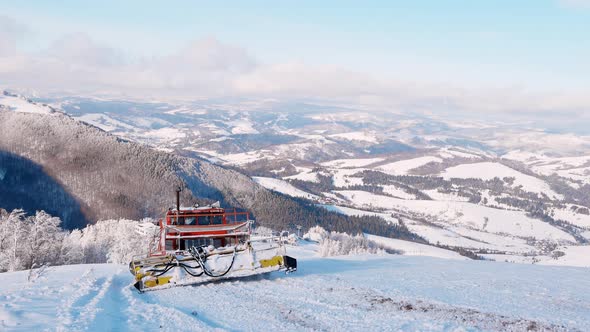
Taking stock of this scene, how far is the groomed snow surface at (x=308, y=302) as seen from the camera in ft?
50.8

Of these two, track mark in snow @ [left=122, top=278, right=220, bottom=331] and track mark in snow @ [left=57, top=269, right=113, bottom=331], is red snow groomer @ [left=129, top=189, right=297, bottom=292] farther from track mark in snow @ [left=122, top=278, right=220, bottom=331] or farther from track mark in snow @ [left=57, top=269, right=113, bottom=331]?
track mark in snow @ [left=57, top=269, right=113, bottom=331]

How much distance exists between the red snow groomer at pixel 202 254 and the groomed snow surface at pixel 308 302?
1.89ft

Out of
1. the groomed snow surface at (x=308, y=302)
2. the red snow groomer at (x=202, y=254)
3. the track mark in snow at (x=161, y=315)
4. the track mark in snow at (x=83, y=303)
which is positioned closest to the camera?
the track mark in snow at (x=83, y=303)

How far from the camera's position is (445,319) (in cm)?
1636

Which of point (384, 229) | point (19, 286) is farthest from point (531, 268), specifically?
point (384, 229)

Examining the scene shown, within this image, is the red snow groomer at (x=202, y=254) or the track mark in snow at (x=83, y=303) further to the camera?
the red snow groomer at (x=202, y=254)

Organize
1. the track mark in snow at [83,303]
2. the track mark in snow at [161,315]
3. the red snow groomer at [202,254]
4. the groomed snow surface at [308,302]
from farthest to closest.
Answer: the red snow groomer at [202,254]
the groomed snow surface at [308,302]
the track mark in snow at [161,315]
the track mark in snow at [83,303]

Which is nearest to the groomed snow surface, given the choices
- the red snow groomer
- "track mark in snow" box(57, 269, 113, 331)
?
"track mark in snow" box(57, 269, 113, 331)

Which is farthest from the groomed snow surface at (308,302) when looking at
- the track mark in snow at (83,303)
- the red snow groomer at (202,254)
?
the red snow groomer at (202,254)

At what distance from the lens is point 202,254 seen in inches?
882

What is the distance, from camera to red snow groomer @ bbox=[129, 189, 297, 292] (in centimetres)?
2164

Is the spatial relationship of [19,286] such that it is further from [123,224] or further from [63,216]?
[63,216]

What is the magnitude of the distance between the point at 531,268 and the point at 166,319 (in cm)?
2435

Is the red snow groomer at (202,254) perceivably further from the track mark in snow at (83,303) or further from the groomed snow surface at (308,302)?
Answer: the track mark in snow at (83,303)
